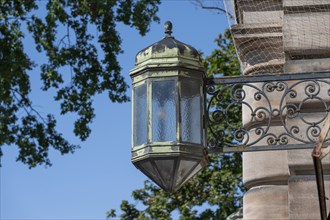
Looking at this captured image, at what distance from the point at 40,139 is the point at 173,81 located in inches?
549

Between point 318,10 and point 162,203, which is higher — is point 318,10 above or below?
below

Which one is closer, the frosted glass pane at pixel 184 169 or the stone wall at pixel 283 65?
the frosted glass pane at pixel 184 169

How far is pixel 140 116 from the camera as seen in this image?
4.89m

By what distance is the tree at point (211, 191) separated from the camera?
20.3 m

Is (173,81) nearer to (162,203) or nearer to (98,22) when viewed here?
(98,22)

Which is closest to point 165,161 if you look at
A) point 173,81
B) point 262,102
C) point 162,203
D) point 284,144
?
point 173,81

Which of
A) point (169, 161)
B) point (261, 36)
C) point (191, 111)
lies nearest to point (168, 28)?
point (191, 111)

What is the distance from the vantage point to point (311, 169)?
21.4ft

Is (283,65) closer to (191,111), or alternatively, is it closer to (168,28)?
(168,28)

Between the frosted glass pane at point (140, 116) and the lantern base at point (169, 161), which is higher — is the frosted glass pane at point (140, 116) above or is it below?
above

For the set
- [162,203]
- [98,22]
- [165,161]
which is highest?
[98,22]

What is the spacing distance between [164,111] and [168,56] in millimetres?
287

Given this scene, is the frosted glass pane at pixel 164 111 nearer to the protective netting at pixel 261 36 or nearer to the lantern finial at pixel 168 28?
the lantern finial at pixel 168 28

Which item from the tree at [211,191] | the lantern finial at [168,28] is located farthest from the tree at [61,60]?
the lantern finial at [168,28]
